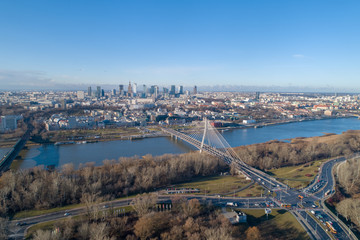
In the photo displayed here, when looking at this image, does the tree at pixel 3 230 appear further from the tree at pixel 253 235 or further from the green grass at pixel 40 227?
the tree at pixel 253 235

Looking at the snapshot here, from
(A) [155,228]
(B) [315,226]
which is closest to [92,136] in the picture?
(A) [155,228]

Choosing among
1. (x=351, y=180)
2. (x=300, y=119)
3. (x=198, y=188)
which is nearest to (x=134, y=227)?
(x=198, y=188)

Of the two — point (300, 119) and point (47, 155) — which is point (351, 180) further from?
point (300, 119)

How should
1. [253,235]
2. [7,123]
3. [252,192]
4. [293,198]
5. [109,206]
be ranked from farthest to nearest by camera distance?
[7,123] < [252,192] < [293,198] < [109,206] < [253,235]

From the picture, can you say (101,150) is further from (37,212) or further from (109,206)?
(109,206)

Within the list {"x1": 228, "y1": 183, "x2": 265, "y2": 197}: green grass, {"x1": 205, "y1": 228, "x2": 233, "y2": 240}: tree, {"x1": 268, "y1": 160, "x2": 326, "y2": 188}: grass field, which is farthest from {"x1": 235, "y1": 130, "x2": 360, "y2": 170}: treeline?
{"x1": 205, "y1": 228, "x2": 233, "y2": 240}: tree

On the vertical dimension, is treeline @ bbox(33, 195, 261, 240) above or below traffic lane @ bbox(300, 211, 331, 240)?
above

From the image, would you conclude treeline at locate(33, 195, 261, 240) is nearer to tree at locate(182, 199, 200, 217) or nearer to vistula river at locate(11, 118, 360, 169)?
tree at locate(182, 199, 200, 217)
